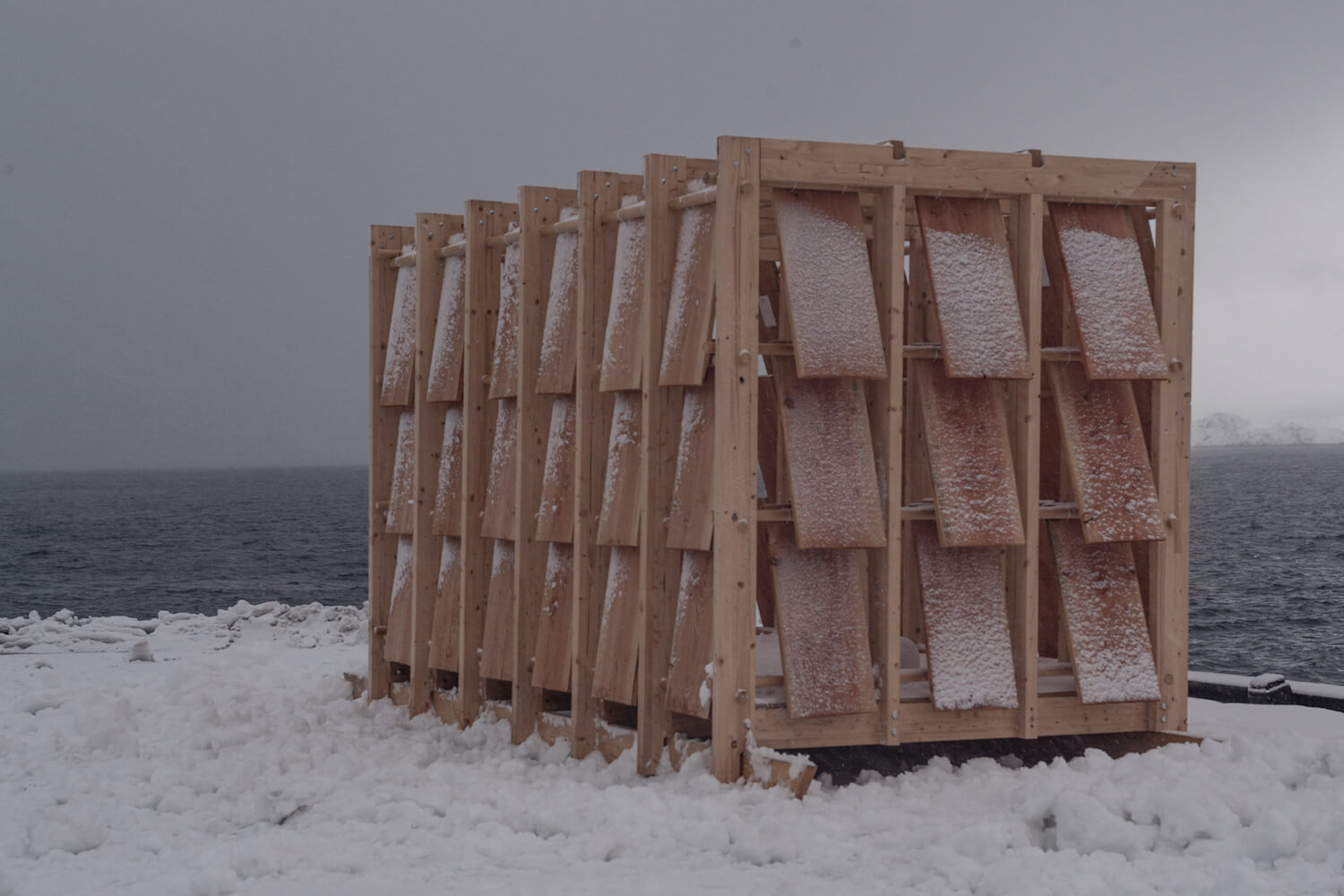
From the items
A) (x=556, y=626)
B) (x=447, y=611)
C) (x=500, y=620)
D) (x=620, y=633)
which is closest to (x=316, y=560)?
(x=447, y=611)

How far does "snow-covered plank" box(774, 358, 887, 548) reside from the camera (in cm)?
716

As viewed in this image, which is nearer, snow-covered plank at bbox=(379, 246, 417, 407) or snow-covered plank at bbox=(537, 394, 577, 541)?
snow-covered plank at bbox=(537, 394, 577, 541)

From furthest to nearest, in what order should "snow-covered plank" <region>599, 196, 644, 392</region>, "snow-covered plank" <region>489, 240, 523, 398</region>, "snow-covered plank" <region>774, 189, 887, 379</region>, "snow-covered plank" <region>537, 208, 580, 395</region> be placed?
"snow-covered plank" <region>489, 240, 523, 398</region> → "snow-covered plank" <region>537, 208, 580, 395</region> → "snow-covered plank" <region>599, 196, 644, 392</region> → "snow-covered plank" <region>774, 189, 887, 379</region>

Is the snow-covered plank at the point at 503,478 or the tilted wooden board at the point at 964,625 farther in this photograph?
the snow-covered plank at the point at 503,478

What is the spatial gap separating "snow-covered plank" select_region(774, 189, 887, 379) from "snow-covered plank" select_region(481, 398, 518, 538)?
271cm

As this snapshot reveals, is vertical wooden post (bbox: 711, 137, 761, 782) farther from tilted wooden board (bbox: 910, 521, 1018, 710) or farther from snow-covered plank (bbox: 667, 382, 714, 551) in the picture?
tilted wooden board (bbox: 910, 521, 1018, 710)

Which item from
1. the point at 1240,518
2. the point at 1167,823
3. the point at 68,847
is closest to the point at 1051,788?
the point at 1167,823

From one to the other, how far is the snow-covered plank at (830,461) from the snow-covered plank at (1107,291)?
1410 millimetres

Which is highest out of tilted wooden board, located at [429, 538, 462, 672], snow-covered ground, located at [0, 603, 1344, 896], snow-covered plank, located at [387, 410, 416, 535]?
snow-covered plank, located at [387, 410, 416, 535]

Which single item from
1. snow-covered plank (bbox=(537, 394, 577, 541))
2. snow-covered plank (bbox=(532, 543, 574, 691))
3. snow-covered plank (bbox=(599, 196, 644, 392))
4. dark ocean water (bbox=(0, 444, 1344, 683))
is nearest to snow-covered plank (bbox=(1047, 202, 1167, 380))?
snow-covered plank (bbox=(599, 196, 644, 392))

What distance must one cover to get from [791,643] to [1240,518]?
6531cm

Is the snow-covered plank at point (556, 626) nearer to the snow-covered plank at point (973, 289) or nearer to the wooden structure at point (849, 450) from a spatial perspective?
the wooden structure at point (849, 450)

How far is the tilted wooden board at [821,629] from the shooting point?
23.8 ft

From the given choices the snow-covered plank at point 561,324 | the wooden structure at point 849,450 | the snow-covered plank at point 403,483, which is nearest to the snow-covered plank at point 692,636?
the wooden structure at point 849,450
